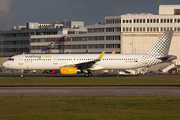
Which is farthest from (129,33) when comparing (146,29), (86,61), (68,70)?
(68,70)

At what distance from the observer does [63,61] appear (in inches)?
2117

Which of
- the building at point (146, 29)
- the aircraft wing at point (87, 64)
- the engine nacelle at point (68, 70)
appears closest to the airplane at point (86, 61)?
the aircraft wing at point (87, 64)

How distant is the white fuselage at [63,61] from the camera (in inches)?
2112

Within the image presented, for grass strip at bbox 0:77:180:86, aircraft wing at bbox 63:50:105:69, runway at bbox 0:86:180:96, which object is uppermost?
aircraft wing at bbox 63:50:105:69

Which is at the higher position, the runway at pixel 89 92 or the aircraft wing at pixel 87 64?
the aircraft wing at pixel 87 64
